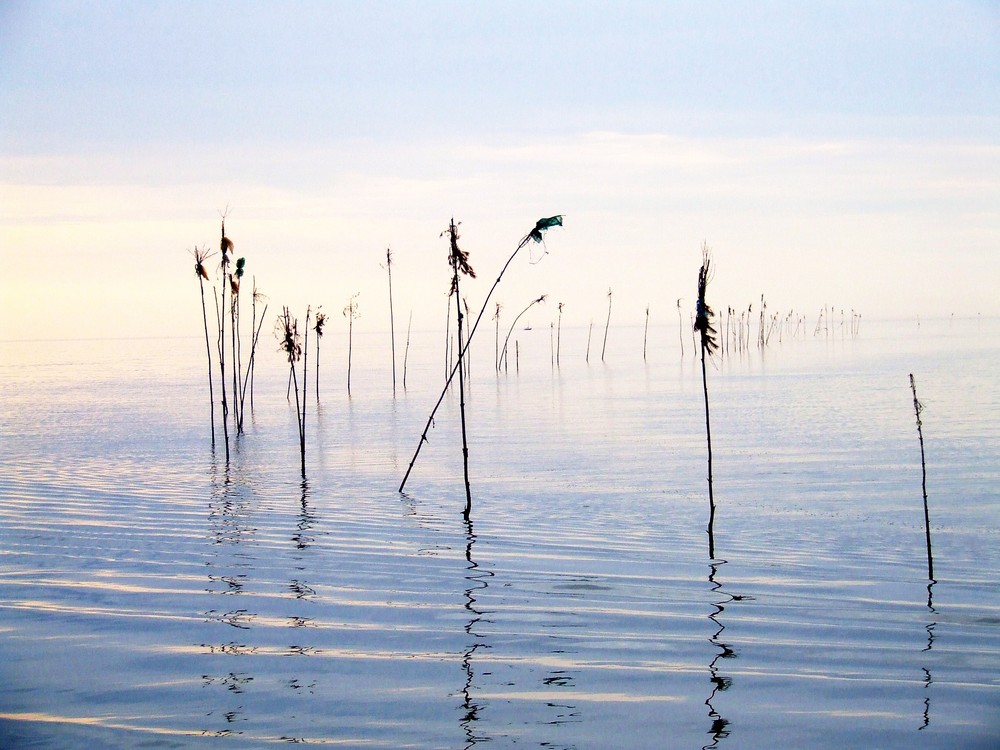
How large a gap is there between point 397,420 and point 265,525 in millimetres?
19744

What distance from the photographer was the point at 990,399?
32.3 m

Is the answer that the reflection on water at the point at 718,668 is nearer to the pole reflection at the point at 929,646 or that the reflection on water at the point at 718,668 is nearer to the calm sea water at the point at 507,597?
the calm sea water at the point at 507,597

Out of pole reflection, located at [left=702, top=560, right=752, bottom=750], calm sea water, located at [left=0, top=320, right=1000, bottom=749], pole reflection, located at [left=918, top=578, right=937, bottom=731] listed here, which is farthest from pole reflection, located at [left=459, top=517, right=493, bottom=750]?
pole reflection, located at [left=918, top=578, right=937, bottom=731]

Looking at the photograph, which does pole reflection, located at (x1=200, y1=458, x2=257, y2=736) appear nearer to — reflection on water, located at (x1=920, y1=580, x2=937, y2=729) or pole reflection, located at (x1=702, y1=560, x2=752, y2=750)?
pole reflection, located at (x1=702, y1=560, x2=752, y2=750)

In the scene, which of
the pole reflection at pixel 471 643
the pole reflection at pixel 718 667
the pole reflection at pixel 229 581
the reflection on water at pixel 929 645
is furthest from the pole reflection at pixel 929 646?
the pole reflection at pixel 229 581

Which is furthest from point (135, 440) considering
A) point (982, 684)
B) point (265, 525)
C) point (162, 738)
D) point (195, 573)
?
point (982, 684)

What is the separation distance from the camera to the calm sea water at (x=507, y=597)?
6258mm

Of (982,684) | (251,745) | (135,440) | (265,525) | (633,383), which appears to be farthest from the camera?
(633,383)

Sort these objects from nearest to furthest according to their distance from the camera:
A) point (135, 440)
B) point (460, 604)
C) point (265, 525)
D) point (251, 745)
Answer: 1. point (251, 745)
2. point (460, 604)
3. point (265, 525)
4. point (135, 440)

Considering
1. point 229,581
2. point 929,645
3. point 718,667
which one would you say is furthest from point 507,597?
point 929,645

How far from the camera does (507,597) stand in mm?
9312

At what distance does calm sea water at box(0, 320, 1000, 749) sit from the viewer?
20.5ft

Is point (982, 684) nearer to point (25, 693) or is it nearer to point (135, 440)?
point (25, 693)

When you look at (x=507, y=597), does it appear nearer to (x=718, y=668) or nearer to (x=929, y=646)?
(x=718, y=668)
